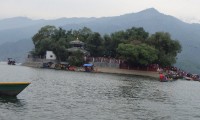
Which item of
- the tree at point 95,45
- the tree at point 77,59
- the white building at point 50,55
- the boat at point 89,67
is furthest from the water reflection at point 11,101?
the white building at point 50,55

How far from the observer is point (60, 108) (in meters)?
28.1

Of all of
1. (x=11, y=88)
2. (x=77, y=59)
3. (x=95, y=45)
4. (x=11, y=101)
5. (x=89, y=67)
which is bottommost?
(x=11, y=101)

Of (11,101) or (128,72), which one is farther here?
(128,72)

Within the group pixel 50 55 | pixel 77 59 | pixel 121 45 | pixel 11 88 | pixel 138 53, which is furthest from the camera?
pixel 50 55

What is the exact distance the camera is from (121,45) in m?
95.9

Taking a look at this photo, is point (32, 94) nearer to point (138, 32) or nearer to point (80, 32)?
point (138, 32)

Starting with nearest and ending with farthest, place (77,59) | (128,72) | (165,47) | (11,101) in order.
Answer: (11,101), (128,72), (77,59), (165,47)

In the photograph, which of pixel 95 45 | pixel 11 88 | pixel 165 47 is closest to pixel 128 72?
pixel 165 47

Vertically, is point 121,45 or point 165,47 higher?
point 165,47

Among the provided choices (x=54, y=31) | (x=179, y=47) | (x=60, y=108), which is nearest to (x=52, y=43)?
(x=54, y=31)

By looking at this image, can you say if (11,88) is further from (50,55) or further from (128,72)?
(50,55)

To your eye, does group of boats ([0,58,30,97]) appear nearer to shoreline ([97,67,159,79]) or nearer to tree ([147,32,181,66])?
shoreline ([97,67,159,79])

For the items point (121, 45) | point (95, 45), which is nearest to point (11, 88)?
point (121, 45)

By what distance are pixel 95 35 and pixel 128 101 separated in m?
74.3
